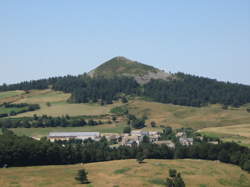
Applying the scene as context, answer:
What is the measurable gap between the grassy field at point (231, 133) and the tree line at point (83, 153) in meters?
43.6

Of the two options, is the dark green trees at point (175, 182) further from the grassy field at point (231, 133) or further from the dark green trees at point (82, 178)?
the grassy field at point (231, 133)

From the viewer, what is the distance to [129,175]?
93.3m

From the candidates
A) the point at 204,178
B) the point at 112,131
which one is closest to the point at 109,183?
the point at 204,178

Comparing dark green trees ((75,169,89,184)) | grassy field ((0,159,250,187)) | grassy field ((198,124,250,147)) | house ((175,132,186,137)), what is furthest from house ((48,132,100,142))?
dark green trees ((75,169,89,184))

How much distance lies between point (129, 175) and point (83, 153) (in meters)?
27.0

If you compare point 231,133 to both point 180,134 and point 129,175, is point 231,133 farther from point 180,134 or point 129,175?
point 129,175

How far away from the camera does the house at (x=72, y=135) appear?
17799cm

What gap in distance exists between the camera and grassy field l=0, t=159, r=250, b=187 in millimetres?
86188

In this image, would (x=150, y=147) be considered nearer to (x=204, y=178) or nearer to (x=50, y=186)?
(x=204, y=178)

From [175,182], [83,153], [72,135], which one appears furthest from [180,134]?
[175,182]

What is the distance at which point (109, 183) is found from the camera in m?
86.2

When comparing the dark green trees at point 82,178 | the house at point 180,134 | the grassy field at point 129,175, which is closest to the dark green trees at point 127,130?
the house at point 180,134

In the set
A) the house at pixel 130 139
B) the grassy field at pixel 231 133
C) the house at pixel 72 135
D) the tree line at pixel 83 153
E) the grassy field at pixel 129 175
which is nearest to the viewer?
the grassy field at pixel 129 175

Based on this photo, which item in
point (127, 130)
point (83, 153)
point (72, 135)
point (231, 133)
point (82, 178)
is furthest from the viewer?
point (127, 130)
